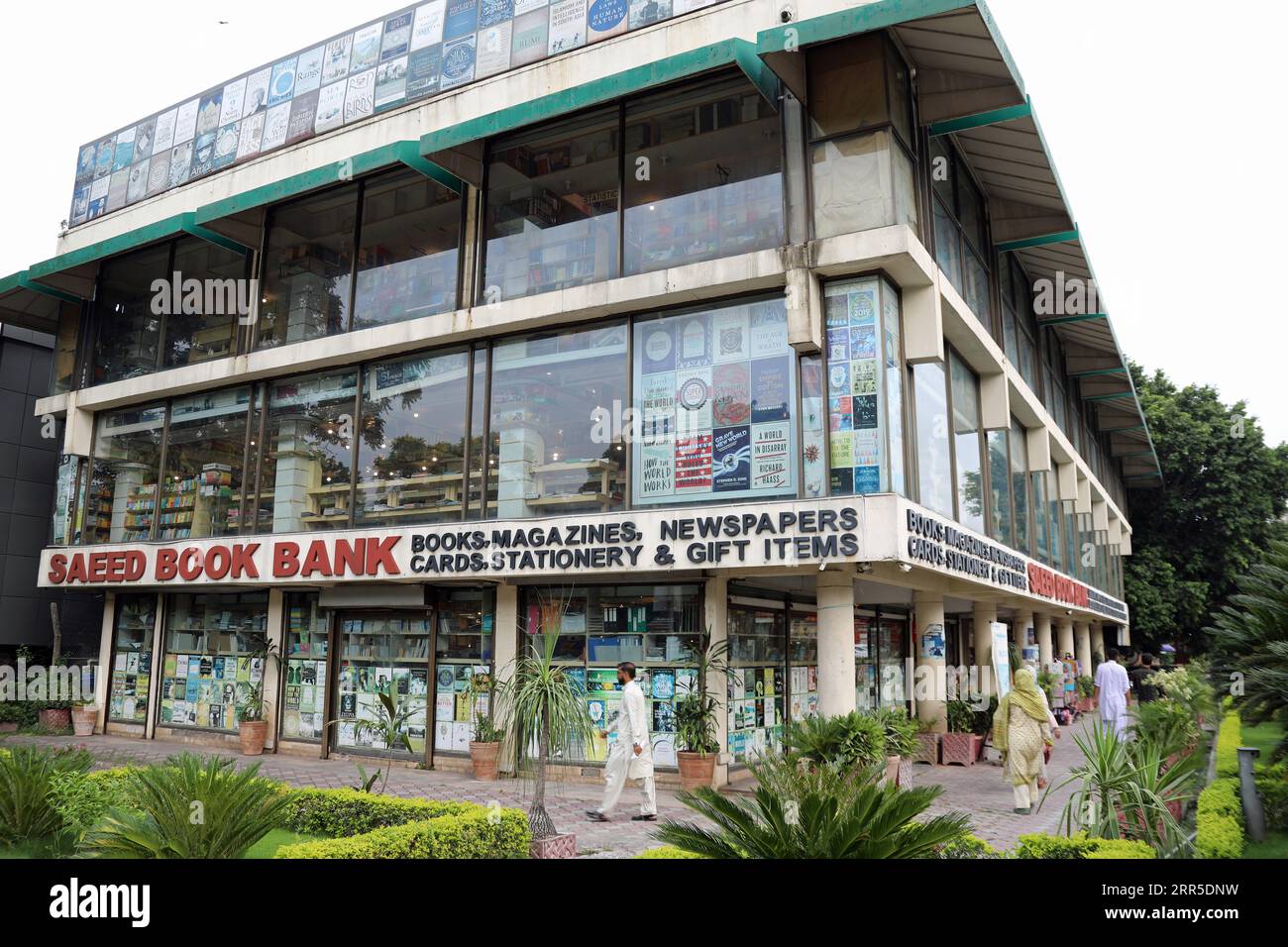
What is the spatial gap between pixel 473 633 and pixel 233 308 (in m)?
8.93

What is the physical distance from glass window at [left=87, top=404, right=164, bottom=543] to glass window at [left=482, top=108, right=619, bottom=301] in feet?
30.7

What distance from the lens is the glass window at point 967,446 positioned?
16.2 metres

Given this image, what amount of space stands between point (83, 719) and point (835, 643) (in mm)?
16030

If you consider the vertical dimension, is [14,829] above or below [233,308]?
below

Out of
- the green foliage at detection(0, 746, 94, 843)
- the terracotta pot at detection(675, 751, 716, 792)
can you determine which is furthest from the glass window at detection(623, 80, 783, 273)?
the green foliage at detection(0, 746, 94, 843)

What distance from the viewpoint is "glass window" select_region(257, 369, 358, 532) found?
16.7m

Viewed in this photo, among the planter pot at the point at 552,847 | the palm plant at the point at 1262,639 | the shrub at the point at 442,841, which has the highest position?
the palm plant at the point at 1262,639

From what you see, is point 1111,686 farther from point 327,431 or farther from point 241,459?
point 241,459

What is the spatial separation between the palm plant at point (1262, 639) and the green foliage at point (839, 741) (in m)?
3.76

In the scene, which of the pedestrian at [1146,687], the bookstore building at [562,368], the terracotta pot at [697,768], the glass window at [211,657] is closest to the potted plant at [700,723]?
the terracotta pot at [697,768]

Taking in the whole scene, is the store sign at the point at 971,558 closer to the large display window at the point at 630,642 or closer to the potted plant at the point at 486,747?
the large display window at the point at 630,642

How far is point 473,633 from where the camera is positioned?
1518cm

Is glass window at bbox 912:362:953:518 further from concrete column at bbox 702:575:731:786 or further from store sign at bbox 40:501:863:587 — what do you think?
concrete column at bbox 702:575:731:786
